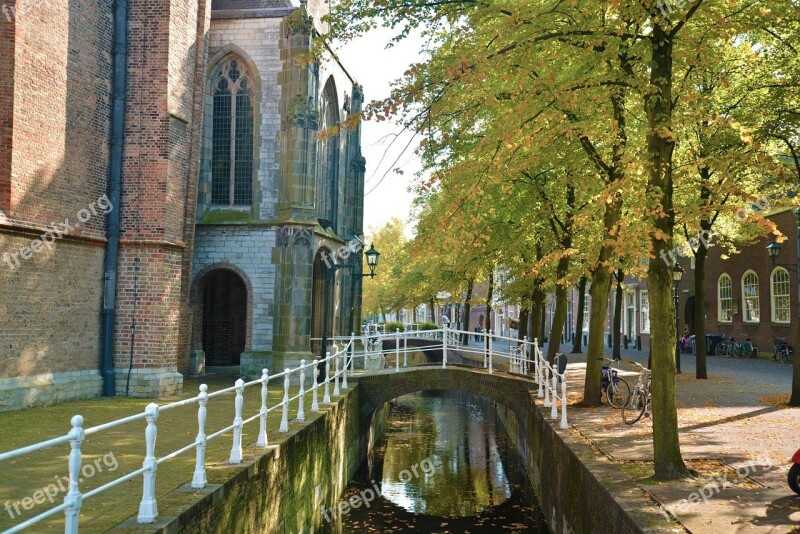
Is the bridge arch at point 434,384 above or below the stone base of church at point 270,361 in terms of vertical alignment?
below

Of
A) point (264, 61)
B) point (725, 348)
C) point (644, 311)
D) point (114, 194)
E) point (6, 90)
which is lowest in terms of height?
point (725, 348)

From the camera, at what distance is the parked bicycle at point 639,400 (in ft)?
39.3

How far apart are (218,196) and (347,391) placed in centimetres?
798

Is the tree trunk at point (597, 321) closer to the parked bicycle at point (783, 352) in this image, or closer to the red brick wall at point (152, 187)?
the red brick wall at point (152, 187)

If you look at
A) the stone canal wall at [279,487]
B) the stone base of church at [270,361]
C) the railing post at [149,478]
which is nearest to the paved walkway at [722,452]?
the stone canal wall at [279,487]

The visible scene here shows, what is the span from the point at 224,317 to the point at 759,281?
21.9 m

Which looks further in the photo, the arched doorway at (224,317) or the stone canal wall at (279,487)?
the arched doorway at (224,317)

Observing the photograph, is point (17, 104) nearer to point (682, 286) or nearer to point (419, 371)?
point (419, 371)

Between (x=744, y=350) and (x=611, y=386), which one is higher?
(x=744, y=350)

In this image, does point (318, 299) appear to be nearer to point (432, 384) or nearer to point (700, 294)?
point (432, 384)

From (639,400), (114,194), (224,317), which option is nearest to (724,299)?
(224,317)

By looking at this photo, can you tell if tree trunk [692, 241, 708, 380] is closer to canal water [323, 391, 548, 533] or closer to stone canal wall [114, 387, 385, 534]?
canal water [323, 391, 548, 533]

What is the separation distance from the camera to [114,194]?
14844 millimetres

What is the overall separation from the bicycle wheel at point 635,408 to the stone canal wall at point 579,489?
123 centimetres
